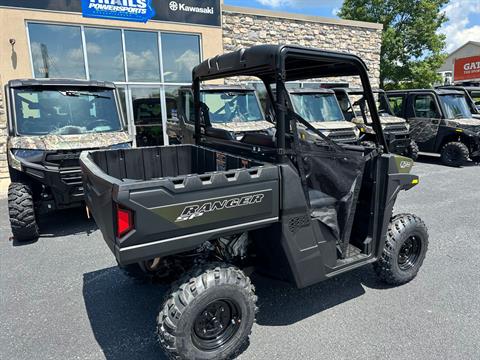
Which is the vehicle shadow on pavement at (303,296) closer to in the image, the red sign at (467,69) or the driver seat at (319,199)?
the driver seat at (319,199)

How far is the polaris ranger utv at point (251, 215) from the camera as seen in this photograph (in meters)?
2.11

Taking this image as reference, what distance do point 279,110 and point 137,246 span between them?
126 centimetres

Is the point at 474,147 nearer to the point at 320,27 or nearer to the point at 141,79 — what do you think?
the point at 320,27

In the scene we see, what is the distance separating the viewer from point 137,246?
2.04 metres

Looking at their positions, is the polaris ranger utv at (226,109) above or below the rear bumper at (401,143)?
above

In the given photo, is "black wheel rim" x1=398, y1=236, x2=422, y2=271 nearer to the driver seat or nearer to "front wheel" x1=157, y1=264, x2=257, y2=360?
the driver seat

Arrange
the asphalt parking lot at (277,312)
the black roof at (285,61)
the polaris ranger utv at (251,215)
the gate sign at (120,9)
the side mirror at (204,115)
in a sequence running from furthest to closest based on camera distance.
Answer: the gate sign at (120,9) < the side mirror at (204,115) < the asphalt parking lot at (277,312) < the black roof at (285,61) < the polaris ranger utv at (251,215)

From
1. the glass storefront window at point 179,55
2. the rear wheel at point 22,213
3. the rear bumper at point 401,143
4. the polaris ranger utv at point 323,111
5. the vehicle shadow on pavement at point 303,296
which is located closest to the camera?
the vehicle shadow on pavement at point 303,296

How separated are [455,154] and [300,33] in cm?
737

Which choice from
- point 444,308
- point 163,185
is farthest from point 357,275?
point 163,185

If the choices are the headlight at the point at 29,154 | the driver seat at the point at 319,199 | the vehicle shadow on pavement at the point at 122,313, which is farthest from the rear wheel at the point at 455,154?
the headlight at the point at 29,154

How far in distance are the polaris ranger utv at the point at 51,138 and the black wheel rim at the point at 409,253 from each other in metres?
3.97

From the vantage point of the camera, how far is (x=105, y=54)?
1028 centimetres

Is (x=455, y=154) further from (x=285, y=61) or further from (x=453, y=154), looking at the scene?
(x=285, y=61)
